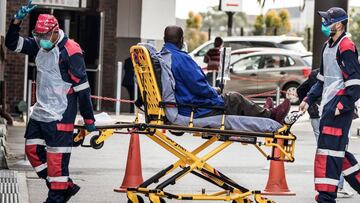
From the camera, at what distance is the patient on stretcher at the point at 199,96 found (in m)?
11.2

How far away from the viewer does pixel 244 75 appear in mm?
35250

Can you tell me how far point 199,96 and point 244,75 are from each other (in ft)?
79.1

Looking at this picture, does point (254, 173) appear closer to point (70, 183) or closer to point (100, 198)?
point (100, 198)

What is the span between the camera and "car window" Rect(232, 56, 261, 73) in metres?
35.6

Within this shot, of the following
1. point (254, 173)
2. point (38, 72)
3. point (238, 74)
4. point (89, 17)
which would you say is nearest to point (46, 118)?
point (38, 72)

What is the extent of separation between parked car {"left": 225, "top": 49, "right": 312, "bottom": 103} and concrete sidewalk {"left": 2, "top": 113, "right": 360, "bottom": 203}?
42.5 ft

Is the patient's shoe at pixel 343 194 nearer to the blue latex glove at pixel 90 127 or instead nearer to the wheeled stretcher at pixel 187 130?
the wheeled stretcher at pixel 187 130

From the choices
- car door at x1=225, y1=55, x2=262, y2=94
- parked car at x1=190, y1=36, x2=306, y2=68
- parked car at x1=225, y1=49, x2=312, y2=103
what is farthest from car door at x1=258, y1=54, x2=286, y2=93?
parked car at x1=190, y1=36, x2=306, y2=68

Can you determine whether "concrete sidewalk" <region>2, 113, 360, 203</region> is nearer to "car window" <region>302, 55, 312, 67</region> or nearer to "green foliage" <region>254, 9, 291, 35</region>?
"car window" <region>302, 55, 312, 67</region>

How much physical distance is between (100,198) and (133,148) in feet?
3.44

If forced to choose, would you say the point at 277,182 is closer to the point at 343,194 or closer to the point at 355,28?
the point at 343,194

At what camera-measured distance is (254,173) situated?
16047 millimetres

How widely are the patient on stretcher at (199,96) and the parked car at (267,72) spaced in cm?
2333

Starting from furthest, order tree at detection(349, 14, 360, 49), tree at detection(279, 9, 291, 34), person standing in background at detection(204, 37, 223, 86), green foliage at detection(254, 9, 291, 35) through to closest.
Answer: tree at detection(279, 9, 291, 34), green foliage at detection(254, 9, 291, 35), tree at detection(349, 14, 360, 49), person standing in background at detection(204, 37, 223, 86)
